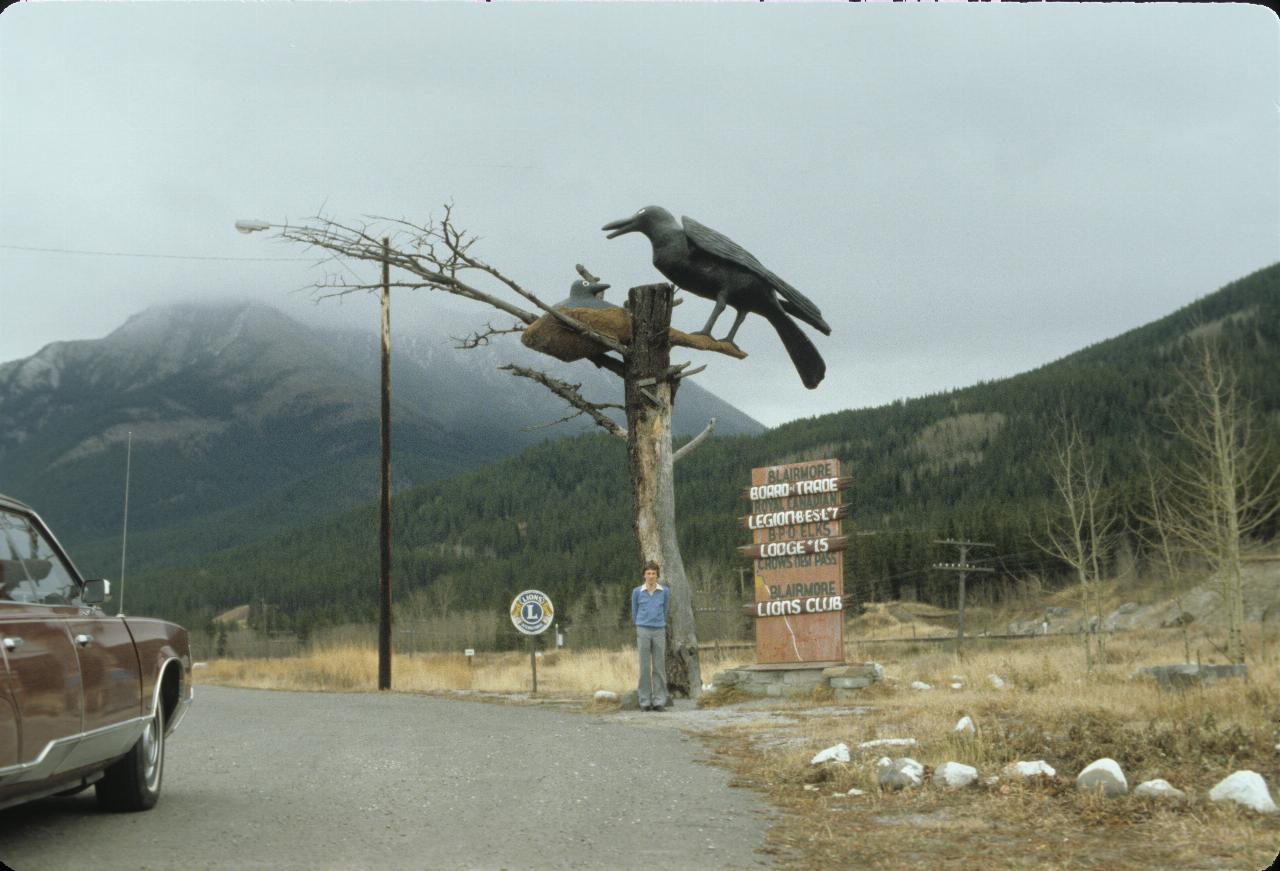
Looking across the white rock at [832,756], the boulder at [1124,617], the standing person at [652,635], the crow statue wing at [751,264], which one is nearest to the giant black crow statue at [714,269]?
the crow statue wing at [751,264]

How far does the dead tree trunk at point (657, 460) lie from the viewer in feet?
59.3

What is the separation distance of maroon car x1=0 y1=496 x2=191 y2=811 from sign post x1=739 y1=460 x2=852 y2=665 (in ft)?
36.1

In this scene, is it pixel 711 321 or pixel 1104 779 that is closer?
pixel 1104 779

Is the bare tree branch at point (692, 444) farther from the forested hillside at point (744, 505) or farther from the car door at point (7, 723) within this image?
the forested hillside at point (744, 505)

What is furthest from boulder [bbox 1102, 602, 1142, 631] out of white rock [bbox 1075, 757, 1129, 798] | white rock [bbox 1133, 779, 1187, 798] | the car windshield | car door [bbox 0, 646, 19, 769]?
car door [bbox 0, 646, 19, 769]

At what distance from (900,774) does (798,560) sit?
10.7 meters

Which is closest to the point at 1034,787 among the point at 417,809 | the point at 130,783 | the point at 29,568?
the point at 417,809

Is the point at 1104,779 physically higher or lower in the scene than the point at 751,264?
lower

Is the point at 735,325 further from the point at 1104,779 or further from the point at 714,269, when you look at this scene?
the point at 1104,779

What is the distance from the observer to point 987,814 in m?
7.61

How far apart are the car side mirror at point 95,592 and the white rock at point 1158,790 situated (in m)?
5.99

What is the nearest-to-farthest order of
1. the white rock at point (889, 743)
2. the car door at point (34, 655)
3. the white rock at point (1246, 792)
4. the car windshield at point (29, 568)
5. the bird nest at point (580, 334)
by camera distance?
the car door at point (34, 655), the white rock at point (1246, 792), the car windshield at point (29, 568), the white rock at point (889, 743), the bird nest at point (580, 334)

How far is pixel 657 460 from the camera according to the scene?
18.3 m

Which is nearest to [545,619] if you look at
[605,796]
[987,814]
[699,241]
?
[699,241]
